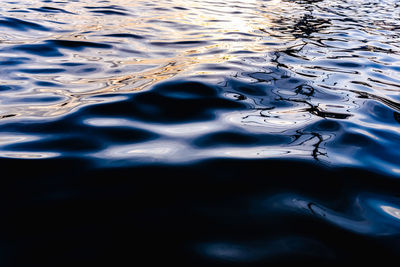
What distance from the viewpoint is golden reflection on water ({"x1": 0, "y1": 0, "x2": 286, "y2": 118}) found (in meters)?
2.92

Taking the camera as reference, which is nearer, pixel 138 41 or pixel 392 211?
pixel 392 211

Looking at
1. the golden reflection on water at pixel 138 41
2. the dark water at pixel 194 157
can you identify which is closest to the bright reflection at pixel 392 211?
the dark water at pixel 194 157

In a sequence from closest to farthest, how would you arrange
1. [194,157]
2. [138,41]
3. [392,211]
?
[392,211]
[194,157]
[138,41]

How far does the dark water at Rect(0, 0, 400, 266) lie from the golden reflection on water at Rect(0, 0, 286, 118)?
1.4 inches

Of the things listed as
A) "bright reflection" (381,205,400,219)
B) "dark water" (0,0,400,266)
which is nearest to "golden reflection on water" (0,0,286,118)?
"dark water" (0,0,400,266)

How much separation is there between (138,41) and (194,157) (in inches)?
140

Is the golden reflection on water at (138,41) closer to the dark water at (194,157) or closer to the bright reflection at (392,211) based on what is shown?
the dark water at (194,157)

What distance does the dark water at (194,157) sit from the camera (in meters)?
1.17

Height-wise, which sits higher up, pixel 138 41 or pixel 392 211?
pixel 138 41

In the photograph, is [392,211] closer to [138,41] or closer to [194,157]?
[194,157]

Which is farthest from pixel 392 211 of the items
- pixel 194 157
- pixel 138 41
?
pixel 138 41

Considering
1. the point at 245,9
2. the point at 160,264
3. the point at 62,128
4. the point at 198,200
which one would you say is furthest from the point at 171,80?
the point at 245,9

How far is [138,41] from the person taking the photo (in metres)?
4.86

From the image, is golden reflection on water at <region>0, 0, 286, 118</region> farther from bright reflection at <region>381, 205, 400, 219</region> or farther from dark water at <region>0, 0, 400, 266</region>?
bright reflection at <region>381, 205, 400, 219</region>
